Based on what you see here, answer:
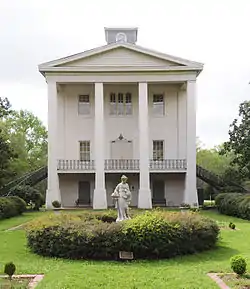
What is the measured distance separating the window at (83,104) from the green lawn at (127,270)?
2427cm

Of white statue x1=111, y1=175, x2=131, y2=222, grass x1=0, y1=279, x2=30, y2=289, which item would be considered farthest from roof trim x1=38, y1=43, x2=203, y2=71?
grass x1=0, y1=279, x2=30, y2=289

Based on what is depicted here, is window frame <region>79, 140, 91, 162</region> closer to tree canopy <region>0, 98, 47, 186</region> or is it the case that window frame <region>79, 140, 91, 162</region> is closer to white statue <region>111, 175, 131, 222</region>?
tree canopy <region>0, 98, 47, 186</region>

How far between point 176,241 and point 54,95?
80.3ft

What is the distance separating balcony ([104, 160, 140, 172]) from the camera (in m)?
37.2

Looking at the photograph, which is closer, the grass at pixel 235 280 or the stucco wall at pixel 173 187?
the grass at pixel 235 280

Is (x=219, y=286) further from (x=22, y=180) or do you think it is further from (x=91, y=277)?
(x=22, y=180)

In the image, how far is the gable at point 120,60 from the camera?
1445 inches

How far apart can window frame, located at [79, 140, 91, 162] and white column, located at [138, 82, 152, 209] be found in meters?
4.70

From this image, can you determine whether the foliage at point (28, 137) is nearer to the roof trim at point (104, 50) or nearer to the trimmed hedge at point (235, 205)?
the roof trim at point (104, 50)

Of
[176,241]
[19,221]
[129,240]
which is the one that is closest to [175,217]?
[176,241]

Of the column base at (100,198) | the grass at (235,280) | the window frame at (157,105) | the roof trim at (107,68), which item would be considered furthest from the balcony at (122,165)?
the grass at (235,280)

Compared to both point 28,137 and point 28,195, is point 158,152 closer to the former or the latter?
point 28,195

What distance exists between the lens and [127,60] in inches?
1453

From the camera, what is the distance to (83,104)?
130ft
